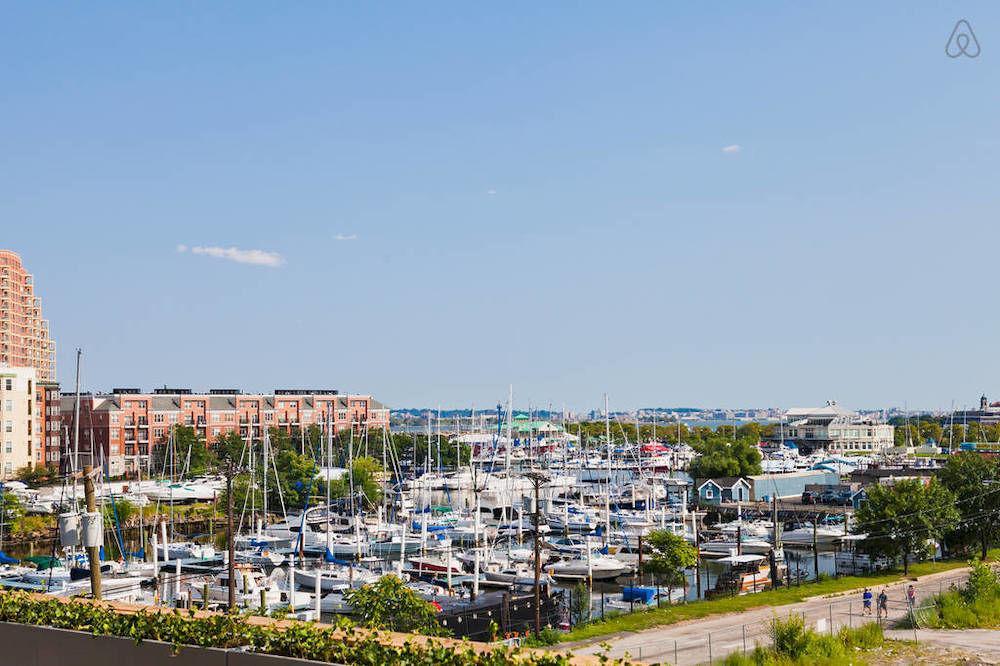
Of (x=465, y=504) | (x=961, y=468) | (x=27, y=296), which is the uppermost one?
(x=27, y=296)

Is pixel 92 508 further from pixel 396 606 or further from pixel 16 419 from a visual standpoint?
pixel 16 419

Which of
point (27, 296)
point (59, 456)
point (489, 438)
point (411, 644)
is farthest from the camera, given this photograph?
point (489, 438)

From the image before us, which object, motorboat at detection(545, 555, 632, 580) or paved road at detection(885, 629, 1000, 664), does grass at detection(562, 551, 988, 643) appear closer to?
paved road at detection(885, 629, 1000, 664)

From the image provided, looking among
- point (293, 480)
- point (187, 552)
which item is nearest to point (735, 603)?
point (187, 552)

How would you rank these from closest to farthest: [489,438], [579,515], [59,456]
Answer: [579,515], [59,456], [489,438]

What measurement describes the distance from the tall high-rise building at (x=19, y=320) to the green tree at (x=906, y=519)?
119 metres

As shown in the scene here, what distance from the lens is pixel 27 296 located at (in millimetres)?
153500

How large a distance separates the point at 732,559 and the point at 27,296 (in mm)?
130643

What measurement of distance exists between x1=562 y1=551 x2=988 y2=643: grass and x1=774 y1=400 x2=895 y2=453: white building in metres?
117

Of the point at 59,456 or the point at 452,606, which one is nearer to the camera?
the point at 452,606

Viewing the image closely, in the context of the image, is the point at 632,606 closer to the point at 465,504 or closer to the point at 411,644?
the point at 411,644

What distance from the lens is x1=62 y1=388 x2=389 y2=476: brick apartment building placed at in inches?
4478

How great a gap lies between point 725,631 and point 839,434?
142150mm

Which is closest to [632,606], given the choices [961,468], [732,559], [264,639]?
[732,559]
